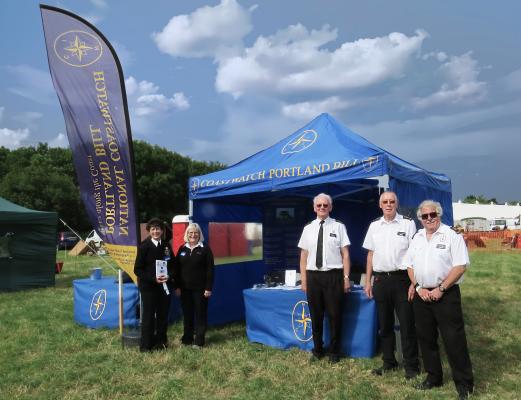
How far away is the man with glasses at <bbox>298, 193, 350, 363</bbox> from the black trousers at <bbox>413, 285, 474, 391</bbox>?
2.84 feet

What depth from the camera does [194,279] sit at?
4902 mm

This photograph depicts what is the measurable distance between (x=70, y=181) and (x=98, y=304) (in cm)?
2768

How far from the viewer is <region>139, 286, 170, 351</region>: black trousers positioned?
4.76m

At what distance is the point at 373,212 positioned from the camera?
708 centimetres

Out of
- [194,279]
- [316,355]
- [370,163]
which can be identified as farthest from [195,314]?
[370,163]

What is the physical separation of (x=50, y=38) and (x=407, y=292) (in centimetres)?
458

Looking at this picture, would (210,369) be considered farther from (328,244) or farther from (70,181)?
(70,181)

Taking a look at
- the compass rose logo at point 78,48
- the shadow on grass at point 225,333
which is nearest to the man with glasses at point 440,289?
the shadow on grass at point 225,333

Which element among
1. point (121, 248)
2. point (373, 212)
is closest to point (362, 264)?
point (373, 212)

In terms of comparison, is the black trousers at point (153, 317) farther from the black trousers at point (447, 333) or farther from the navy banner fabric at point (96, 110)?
the black trousers at point (447, 333)

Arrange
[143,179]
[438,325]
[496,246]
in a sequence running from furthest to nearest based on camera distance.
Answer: [143,179] → [496,246] → [438,325]

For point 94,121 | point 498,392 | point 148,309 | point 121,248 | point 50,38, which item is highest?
point 50,38

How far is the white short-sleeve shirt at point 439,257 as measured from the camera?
3256mm

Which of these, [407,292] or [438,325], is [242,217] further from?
[438,325]
